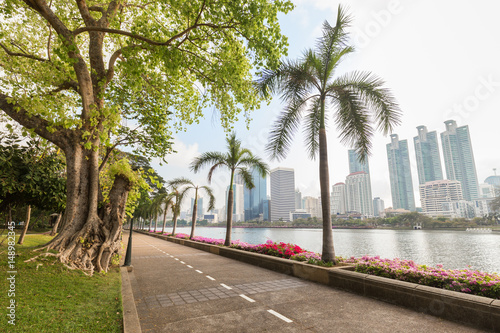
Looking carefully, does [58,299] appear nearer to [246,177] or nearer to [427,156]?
[246,177]

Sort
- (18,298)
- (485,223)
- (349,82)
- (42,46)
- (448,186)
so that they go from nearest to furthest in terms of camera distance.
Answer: (18,298), (349,82), (42,46), (485,223), (448,186)

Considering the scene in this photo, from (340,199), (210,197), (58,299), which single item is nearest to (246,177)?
(210,197)

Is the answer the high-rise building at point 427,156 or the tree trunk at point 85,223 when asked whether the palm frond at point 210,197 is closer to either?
the tree trunk at point 85,223

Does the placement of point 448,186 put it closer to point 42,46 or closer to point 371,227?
point 371,227

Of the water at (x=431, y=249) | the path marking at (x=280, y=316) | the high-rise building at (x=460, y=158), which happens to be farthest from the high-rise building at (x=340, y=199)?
the path marking at (x=280, y=316)

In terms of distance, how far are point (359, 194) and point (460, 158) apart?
234 ft

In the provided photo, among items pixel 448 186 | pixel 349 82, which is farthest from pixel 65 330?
pixel 448 186

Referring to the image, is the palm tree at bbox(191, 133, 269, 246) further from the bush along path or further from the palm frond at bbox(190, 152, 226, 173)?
the bush along path

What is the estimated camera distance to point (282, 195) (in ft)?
512

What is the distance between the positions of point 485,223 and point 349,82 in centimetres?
11410

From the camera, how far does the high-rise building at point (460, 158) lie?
96.4m

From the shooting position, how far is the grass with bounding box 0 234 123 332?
351 centimetres

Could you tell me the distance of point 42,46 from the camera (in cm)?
1002

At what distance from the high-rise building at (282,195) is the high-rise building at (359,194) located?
4034 cm
